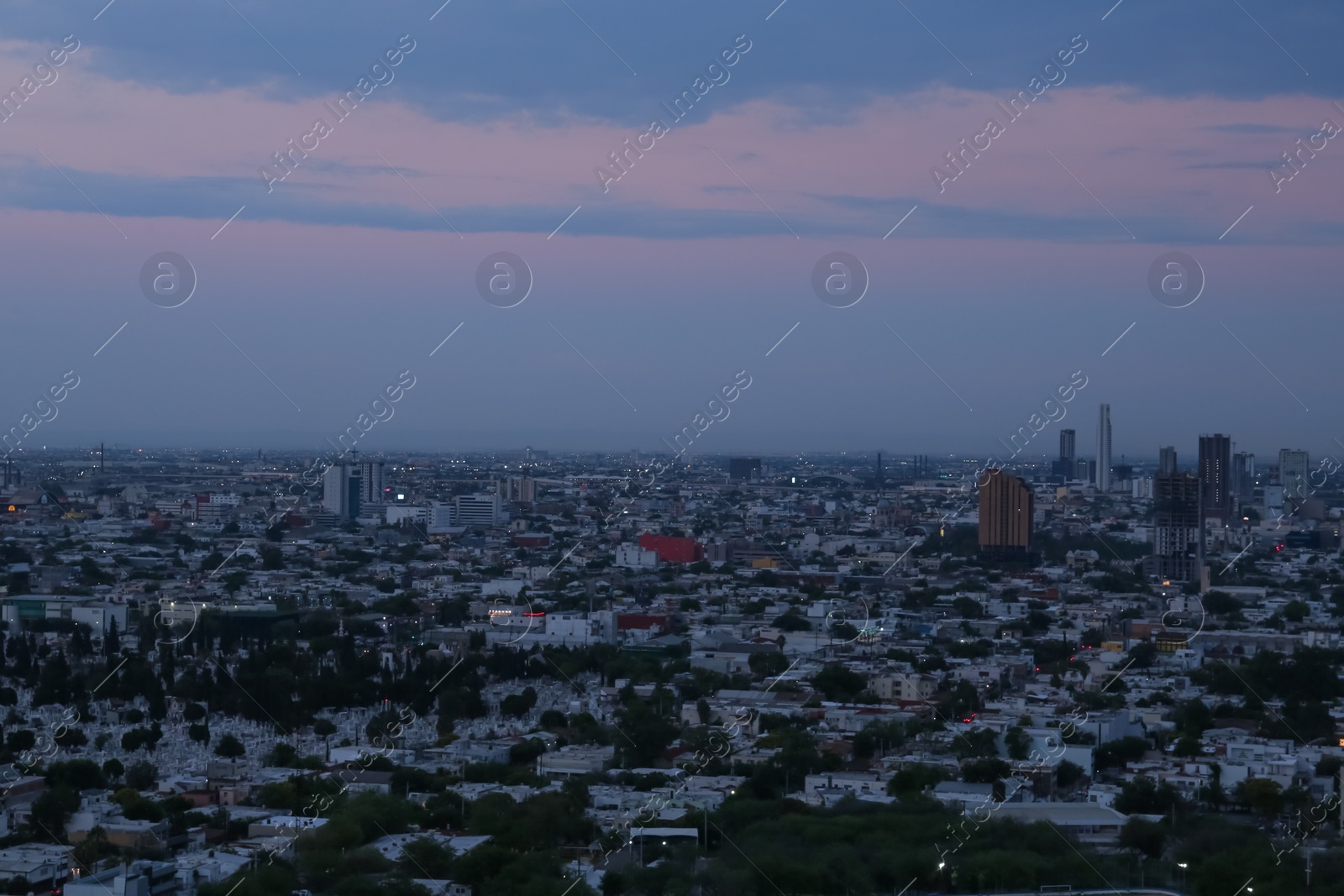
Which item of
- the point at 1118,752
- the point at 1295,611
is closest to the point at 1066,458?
the point at 1295,611

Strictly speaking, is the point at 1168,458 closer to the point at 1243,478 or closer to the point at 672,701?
the point at 1243,478

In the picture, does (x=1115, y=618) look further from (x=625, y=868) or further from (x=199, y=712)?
(x=625, y=868)

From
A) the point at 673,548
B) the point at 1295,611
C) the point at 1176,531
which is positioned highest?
the point at 1176,531

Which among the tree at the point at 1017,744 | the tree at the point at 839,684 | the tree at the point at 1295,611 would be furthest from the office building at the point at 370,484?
the tree at the point at 1017,744

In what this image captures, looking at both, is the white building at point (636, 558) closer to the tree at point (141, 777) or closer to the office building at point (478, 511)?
the office building at point (478, 511)

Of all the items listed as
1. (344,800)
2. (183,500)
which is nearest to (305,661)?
(344,800)
